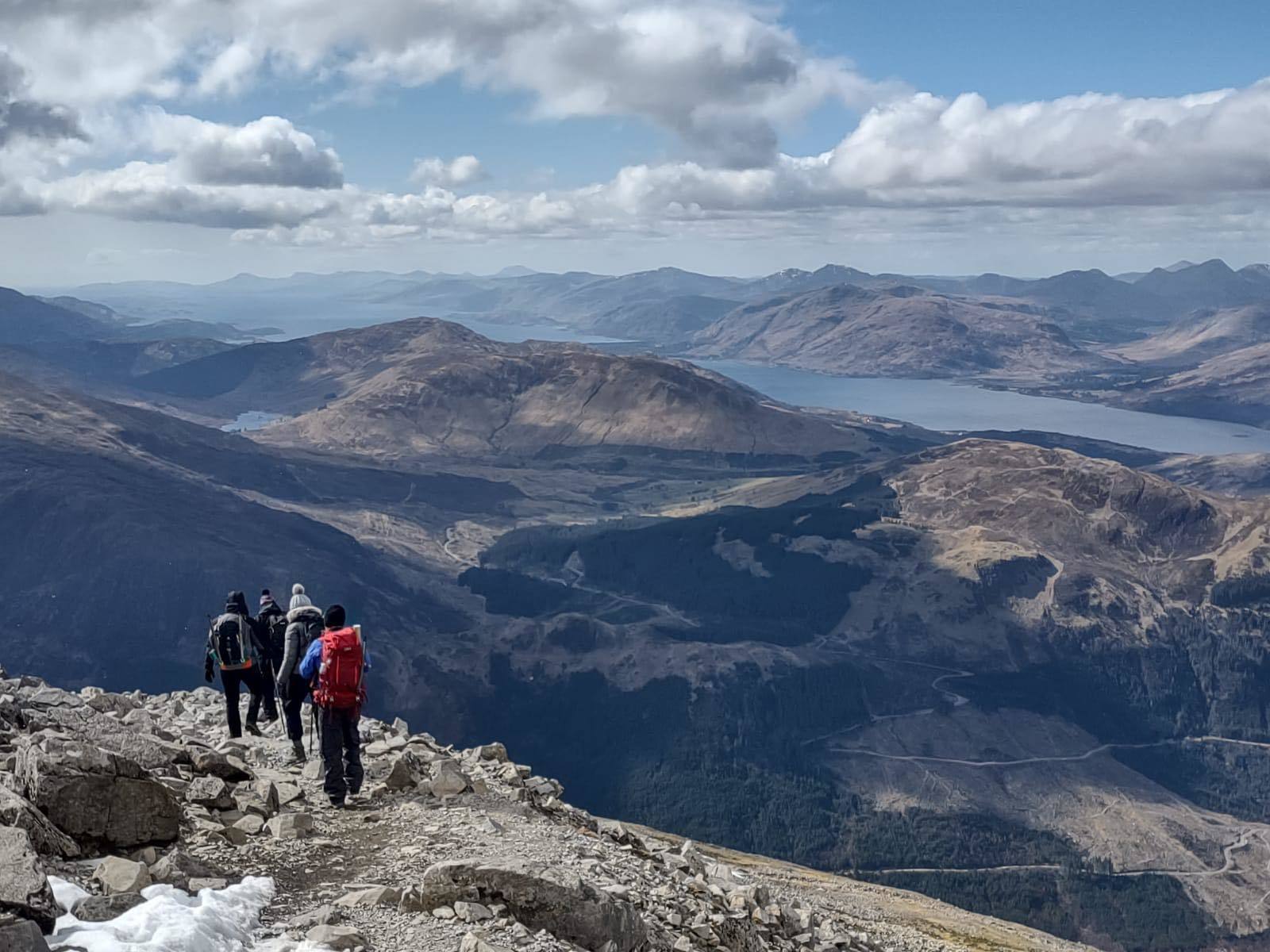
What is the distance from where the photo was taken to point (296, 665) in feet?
69.4

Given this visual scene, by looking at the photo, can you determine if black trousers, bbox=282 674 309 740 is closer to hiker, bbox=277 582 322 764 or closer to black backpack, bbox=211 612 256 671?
hiker, bbox=277 582 322 764

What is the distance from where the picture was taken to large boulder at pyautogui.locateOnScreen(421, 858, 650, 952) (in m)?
13.1

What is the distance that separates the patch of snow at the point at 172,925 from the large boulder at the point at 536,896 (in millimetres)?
2099

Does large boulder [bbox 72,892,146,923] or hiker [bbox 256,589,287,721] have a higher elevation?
large boulder [bbox 72,892,146,923]

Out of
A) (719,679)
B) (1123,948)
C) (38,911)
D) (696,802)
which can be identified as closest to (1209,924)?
(1123,948)

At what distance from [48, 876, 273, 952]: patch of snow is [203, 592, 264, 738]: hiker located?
11.4 metres

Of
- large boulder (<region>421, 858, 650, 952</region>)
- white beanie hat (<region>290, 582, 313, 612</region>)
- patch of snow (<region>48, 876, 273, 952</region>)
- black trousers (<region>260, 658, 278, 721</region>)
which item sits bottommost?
black trousers (<region>260, 658, 278, 721</region>)

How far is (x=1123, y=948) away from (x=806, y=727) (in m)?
65.7

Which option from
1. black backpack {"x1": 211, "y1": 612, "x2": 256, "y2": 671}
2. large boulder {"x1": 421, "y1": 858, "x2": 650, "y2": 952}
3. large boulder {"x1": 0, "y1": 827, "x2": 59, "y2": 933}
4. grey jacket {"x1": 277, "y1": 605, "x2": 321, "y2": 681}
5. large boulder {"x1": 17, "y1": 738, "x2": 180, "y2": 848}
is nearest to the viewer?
large boulder {"x1": 0, "y1": 827, "x2": 59, "y2": 933}

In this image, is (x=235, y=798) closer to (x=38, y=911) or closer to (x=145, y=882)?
(x=145, y=882)

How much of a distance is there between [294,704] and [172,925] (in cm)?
1042

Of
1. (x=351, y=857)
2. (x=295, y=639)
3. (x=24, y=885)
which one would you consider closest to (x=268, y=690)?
(x=295, y=639)

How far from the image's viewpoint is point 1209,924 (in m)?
131

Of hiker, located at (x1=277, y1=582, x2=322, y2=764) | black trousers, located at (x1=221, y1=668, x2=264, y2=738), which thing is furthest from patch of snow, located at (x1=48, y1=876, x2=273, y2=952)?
black trousers, located at (x1=221, y1=668, x2=264, y2=738)
